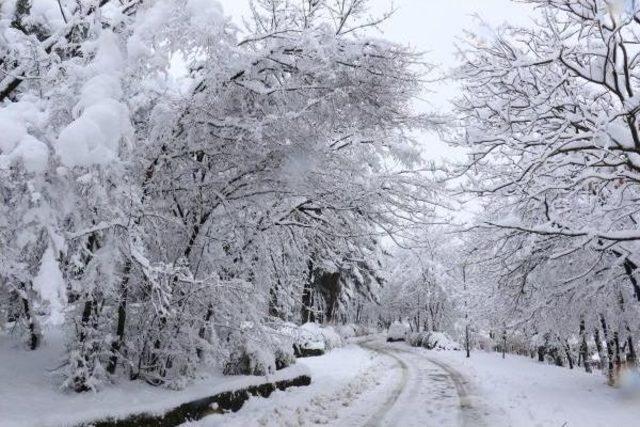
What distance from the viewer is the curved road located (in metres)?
10.3

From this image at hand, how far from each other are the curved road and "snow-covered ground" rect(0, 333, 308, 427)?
3.81m

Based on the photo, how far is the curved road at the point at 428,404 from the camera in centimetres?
1033

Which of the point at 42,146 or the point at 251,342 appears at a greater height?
the point at 42,146

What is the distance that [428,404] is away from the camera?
12.7 metres

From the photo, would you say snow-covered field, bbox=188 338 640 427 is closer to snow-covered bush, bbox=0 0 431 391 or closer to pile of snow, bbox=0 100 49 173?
snow-covered bush, bbox=0 0 431 391

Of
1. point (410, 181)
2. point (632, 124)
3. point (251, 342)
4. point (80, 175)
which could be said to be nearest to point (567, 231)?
point (632, 124)

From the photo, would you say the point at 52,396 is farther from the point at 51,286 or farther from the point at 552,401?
the point at 552,401

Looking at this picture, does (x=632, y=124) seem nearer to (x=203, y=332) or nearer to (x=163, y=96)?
(x=163, y=96)

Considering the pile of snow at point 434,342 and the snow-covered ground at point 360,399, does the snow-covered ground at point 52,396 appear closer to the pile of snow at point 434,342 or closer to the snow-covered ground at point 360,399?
the snow-covered ground at point 360,399

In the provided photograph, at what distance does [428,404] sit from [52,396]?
8.66 meters

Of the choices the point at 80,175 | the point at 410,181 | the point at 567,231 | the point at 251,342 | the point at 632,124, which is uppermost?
the point at 632,124

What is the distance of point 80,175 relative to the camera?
461 cm

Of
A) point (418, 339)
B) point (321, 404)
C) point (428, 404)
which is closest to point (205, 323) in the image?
point (321, 404)

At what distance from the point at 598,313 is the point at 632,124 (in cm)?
1019
